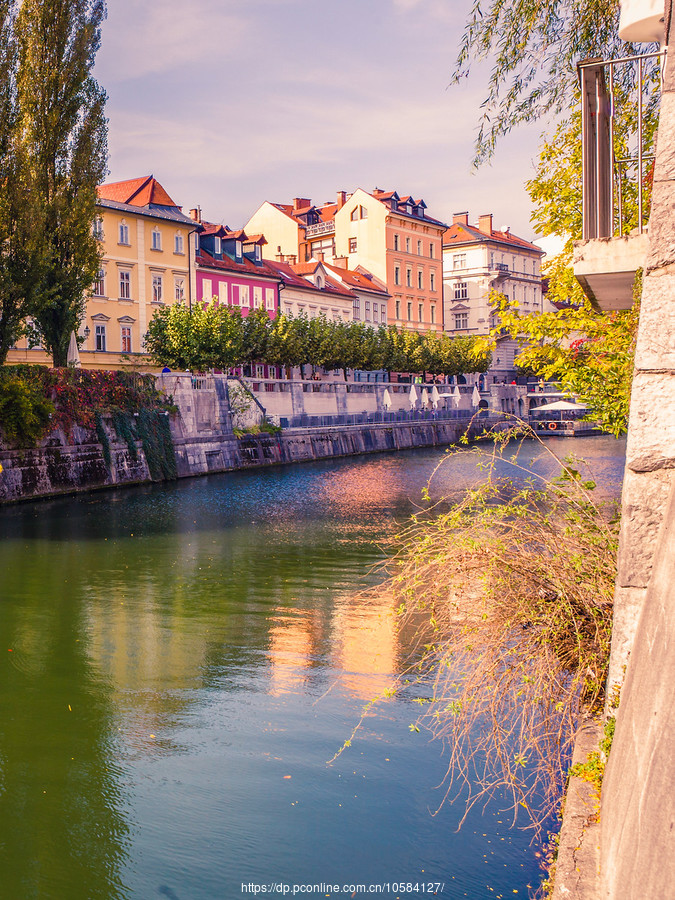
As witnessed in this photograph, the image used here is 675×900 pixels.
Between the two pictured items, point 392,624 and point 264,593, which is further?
point 264,593

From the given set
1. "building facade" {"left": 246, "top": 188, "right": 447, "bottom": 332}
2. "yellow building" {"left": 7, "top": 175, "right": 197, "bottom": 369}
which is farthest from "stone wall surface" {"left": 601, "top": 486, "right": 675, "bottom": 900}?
"building facade" {"left": 246, "top": 188, "right": 447, "bottom": 332}

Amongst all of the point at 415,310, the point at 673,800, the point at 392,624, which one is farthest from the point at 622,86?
the point at 415,310

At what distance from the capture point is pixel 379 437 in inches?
1848

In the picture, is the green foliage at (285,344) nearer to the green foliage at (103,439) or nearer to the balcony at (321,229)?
the green foliage at (103,439)

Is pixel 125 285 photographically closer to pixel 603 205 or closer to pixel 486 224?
pixel 603 205

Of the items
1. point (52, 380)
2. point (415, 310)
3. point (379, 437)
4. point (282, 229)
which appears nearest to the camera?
point (52, 380)

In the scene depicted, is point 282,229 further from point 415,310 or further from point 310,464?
point 310,464

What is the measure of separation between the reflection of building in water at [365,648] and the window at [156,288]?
124ft

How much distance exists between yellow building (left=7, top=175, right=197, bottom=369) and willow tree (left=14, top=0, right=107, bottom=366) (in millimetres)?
14789

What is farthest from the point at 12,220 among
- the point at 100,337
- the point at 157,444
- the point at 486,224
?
the point at 486,224

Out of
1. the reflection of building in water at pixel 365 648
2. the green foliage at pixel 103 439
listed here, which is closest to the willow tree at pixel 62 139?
the green foliage at pixel 103 439

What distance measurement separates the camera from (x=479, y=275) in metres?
76.3

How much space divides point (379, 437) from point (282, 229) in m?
26.5

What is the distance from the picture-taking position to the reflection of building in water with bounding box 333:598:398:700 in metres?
8.03
